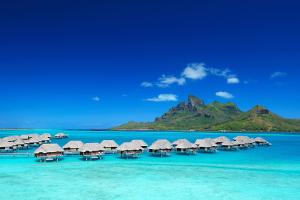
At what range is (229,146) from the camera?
177 feet

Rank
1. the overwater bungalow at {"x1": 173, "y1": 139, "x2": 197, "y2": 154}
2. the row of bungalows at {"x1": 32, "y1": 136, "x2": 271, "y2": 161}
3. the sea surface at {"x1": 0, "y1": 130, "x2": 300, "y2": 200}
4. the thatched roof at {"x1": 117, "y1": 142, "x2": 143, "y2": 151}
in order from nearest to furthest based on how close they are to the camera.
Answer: the sea surface at {"x1": 0, "y1": 130, "x2": 300, "y2": 200}, the row of bungalows at {"x1": 32, "y1": 136, "x2": 271, "y2": 161}, the thatched roof at {"x1": 117, "y1": 142, "x2": 143, "y2": 151}, the overwater bungalow at {"x1": 173, "y1": 139, "x2": 197, "y2": 154}

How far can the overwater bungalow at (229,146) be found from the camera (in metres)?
53.5

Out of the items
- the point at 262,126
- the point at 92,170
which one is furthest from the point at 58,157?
the point at 262,126

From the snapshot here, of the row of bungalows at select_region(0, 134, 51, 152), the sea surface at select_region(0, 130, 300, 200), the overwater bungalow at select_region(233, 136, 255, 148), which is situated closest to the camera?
the sea surface at select_region(0, 130, 300, 200)

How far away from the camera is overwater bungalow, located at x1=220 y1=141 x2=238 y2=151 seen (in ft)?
175

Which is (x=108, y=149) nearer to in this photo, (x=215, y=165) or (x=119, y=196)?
(x=215, y=165)

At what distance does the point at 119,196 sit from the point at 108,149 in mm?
24378

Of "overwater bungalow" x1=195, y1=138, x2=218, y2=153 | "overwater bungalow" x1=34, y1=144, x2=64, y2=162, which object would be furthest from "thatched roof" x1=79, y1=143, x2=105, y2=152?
"overwater bungalow" x1=195, y1=138, x2=218, y2=153

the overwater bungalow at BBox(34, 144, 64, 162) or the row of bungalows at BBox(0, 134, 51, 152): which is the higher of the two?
the row of bungalows at BBox(0, 134, 51, 152)

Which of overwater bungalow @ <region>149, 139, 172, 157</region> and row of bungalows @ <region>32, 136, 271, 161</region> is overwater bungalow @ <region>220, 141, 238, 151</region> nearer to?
row of bungalows @ <region>32, 136, 271, 161</region>

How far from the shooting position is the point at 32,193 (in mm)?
21734

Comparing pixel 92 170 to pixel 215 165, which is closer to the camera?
pixel 92 170

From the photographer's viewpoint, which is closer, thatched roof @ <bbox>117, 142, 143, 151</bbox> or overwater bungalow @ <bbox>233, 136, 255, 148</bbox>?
thatched roof @ <bbox>117, 142, 143, 151</bbox>

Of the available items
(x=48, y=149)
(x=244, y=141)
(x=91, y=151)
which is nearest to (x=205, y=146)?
(x=244, y=141)
